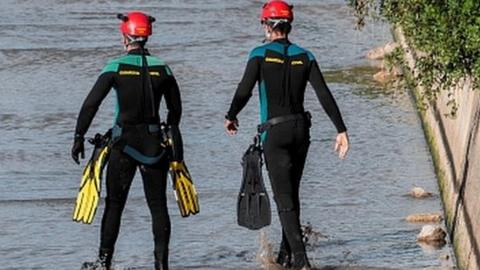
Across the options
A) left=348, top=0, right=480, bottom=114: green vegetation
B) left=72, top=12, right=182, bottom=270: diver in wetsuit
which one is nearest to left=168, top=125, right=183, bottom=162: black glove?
left=72, top=12, right=182, bottom=270: diver in wetsuit

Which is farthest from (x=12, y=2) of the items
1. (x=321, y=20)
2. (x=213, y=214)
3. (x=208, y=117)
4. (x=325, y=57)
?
(x=213, y=214)

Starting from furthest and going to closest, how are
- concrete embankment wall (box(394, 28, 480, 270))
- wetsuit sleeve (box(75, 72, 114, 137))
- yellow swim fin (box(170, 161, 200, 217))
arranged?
concrete embankment wall (box(394, 28, 480, 270)) < yellow swim fin (box(170, 161, 200, 217)) < wetsuit sleeve (box(75, 72, 114, 137))

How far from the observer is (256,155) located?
11.9m

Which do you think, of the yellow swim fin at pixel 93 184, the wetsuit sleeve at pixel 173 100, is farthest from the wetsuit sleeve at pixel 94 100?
the wetsuit sleeve at pixel 173 100

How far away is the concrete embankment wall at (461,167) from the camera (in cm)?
1315

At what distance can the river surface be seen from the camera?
Answer: 46.6 feet

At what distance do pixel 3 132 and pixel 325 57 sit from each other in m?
10.0

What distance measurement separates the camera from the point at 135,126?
11.5 metres

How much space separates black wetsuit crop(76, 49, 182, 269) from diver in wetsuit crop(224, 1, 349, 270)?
0.63 metres

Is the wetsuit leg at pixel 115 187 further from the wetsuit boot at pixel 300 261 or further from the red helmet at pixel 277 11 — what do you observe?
the red helmet at pixel 277 11

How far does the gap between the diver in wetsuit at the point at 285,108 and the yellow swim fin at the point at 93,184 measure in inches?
38.7

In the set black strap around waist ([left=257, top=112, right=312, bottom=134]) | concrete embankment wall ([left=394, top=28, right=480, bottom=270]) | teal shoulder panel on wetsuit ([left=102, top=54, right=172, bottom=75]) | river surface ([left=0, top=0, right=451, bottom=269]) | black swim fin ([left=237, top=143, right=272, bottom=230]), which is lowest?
river surface ([left=0, top=0, right=451, bottom=269])

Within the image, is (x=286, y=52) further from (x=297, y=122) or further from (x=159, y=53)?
(x=159, y=53)

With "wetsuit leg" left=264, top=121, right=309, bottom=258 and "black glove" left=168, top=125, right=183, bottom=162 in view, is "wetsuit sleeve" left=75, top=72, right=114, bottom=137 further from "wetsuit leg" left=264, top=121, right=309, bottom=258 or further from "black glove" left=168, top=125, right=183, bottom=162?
"wetsuit leg" left=264, top=121, right=309, bottom=258
